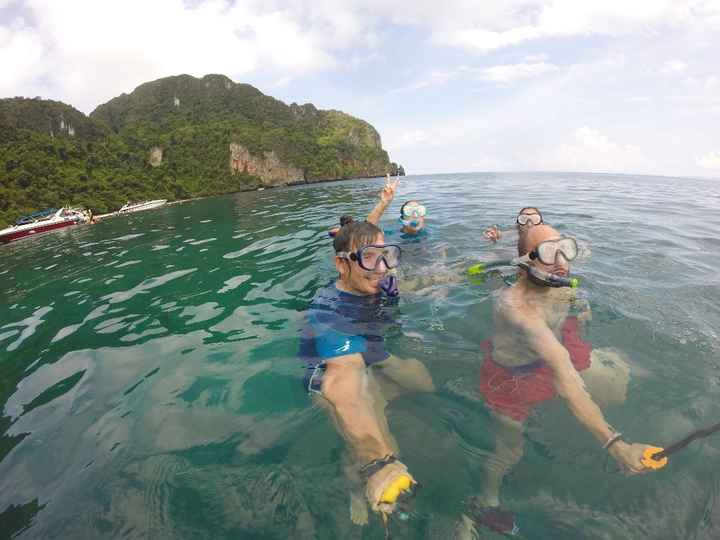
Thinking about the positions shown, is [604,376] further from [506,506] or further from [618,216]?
[618,216]

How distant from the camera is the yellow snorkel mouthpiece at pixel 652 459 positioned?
5.50 ft

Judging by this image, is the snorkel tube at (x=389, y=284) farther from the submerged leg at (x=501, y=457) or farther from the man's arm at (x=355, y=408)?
the submerged leg at (x=501, y=457)

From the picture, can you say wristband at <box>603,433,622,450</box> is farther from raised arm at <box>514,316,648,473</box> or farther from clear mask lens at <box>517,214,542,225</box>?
clear mask lens at <box>517,214,542,225</box>

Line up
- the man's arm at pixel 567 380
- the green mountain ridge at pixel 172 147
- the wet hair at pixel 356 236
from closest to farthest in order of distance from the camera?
the man's arm at pixel 567 380
the wet hair at pixel 356 236
the green mountain ridge at pixel 172 147

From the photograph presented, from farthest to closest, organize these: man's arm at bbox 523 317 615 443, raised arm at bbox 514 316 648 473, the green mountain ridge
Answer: the green mountain ridge → man's arm at bbox 523 317 615 443 → raised arm at bbox 514 316 648 473

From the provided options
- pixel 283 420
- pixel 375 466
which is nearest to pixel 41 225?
pixel 283 420

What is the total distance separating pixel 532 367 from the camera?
8.20 feet

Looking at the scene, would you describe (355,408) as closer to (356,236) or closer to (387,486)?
(387,486)

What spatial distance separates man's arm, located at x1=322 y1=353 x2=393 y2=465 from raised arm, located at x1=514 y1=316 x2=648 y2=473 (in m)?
1.19

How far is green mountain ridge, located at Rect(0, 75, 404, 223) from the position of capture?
4188 centimetres

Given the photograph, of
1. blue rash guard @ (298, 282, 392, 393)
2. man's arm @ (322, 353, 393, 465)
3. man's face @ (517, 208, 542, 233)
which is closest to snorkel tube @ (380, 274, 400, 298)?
blue rash guard @ (298, 282, 392, 393)

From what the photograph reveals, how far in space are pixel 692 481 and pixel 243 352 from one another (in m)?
3.53

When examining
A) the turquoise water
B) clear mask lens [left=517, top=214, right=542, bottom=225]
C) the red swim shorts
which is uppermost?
clear mask lens [left=517, top=214, right=542, bottom=225]

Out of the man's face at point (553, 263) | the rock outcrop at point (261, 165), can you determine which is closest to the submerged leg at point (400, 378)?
the man's face at point (553, 263)
